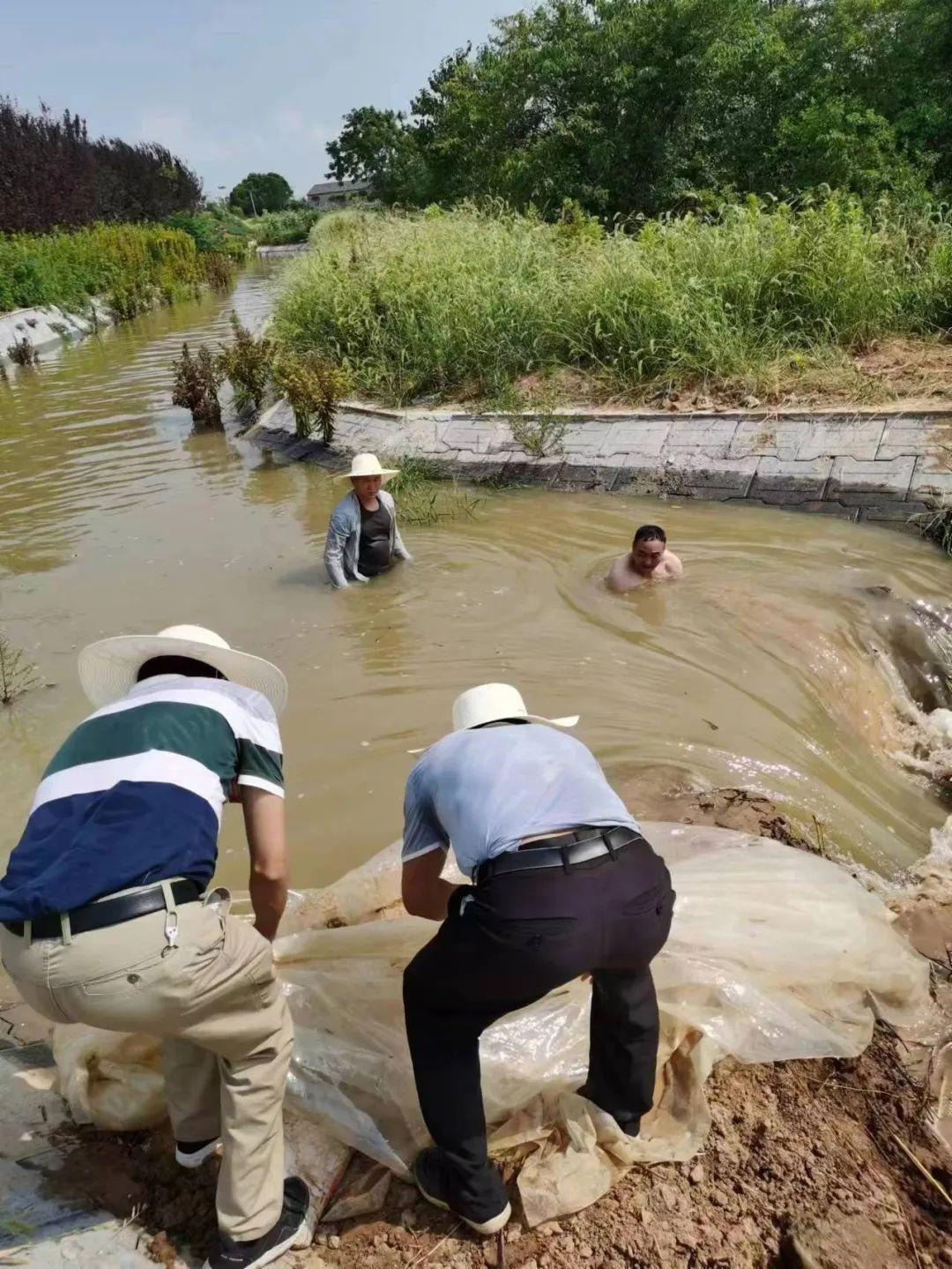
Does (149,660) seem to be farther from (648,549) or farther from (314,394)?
(314,394)

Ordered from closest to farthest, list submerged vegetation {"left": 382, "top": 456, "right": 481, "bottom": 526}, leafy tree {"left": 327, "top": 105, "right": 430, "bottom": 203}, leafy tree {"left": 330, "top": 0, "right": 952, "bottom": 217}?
submerged vegetation {"left": 382, "top": 456, "right": 481, "bottom": 526}, leafy tree {"left": 330, "top": 0, "right": 952, "bottom": 217}, leafy tree {"left": 327, "top": 105, "right": 430, "bottom": 203}

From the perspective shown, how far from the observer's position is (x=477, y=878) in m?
1.91

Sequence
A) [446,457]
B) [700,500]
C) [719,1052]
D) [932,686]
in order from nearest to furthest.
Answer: [719,1052]
[932,686]
[700,500]
[446,457]

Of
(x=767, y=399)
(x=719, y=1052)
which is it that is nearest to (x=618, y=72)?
(x=767, y=399)

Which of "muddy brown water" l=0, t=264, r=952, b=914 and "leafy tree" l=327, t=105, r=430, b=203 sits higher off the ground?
"leafy tree" l=327, t=105, r=430, b=203

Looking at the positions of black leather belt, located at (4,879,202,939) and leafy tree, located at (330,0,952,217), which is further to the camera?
leafy tree, located at (330,0,952,217)

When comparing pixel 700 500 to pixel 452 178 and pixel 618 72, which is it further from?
pixel 452 178

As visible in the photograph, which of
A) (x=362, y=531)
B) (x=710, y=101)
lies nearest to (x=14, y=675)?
(x=362, y=531)

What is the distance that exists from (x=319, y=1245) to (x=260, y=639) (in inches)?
153

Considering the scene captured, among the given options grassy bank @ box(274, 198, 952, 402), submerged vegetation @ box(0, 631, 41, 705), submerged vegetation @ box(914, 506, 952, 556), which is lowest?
submerged vegetation @ box(0, 631, 41, 705)

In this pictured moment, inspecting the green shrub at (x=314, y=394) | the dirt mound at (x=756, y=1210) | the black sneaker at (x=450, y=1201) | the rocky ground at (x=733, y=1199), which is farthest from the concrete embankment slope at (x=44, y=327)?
the dirt mound at (x=756, y=1210)

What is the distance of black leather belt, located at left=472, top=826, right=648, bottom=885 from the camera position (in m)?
1.84

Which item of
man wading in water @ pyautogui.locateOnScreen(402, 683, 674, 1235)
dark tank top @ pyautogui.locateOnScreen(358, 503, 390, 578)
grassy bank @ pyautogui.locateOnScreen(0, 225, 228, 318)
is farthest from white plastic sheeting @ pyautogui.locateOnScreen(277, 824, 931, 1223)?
grassy bank @ pyautogui.locateOnScreen(0, 225, 228, 318)

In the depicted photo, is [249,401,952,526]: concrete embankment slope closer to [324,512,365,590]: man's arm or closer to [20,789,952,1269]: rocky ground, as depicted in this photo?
[324,512,365,590]: man's arm
